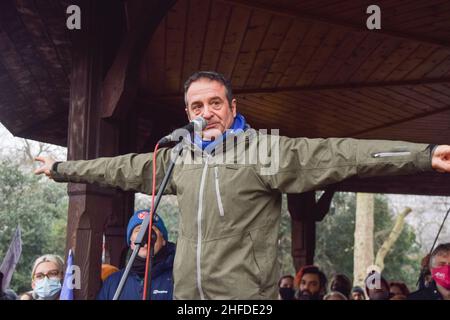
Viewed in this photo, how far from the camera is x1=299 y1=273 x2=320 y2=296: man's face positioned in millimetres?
7281

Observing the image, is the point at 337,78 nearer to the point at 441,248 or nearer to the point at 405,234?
the point at 441,248

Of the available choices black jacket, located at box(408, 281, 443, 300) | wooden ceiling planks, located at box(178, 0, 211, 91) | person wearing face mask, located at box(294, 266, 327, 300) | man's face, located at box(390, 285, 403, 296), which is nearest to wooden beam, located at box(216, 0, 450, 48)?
wooden ceiling planks, located at box(178, 0, 211, 91)

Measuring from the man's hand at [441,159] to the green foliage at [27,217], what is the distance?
14.9m

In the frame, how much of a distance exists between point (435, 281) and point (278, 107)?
2885 millimetres

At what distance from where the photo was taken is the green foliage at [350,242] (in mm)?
23688

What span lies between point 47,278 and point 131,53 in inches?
76.0

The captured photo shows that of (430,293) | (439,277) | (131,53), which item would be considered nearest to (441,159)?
(131,53)

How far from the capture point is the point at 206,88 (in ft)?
8.59

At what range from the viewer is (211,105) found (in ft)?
8.52

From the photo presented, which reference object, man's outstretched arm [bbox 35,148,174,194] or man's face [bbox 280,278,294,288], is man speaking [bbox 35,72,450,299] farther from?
man's face [bbox 280,278,294,288]

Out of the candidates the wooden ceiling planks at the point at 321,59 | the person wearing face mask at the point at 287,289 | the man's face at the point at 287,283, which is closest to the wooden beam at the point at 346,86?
the wooden ceiling planks at the point at 321,59

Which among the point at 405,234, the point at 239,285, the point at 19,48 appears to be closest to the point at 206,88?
the point at 239,285

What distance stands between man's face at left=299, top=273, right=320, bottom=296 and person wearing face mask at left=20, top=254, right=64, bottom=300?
354 centimetres

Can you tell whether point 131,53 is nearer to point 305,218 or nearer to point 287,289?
point 287,289
